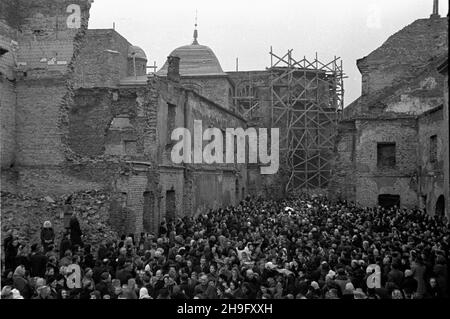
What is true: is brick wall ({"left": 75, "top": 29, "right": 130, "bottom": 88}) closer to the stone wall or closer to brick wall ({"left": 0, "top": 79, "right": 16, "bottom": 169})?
the stone wall

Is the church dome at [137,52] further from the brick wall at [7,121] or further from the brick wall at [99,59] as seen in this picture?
the brick wall at [7,121]

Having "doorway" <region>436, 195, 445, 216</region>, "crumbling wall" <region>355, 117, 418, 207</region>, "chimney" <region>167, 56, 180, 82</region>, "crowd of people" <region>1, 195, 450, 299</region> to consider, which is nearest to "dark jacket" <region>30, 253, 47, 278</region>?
"crowd of people" <region>1, 195, 450, 299</region>

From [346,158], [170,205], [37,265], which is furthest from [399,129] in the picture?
[37,265]

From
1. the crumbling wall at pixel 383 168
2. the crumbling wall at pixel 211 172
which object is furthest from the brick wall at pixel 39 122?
the crumbling wall at pixel 383 168

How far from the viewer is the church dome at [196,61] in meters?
41.2

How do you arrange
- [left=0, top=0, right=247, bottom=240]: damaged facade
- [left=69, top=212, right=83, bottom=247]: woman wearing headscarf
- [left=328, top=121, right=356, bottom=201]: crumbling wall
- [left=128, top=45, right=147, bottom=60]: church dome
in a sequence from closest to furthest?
[left=69, top=212, right=83, bottom=247]: woman wearing headscarf, [left=0, top=0, right=247, bottom=240]: damaged facade, [left=328, top=121, right=356, bottom=201]: crumbling wall, [left=128, top=45, right=147, bottom=60]: church dome

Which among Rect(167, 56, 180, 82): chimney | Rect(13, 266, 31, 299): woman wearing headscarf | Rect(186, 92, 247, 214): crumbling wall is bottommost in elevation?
Rect(13, 266, 31, 299): woman wearing headscarf

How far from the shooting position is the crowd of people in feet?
30.2

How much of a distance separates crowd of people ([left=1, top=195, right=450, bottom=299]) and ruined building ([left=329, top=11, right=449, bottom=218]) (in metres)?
7.49

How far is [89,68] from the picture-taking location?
116 feet

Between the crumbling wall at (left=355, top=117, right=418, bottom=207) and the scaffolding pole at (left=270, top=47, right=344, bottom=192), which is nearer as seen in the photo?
the crumbling wall at (left=355, top=117, right=418, bottom=207)

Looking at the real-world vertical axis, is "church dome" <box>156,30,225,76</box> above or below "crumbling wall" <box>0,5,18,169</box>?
above

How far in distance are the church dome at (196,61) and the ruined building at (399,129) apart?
13677mm
